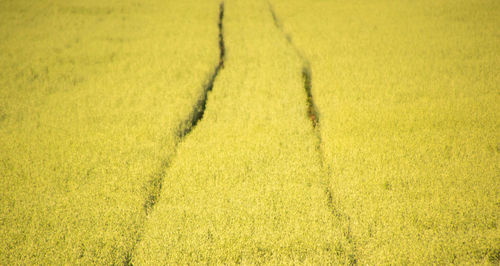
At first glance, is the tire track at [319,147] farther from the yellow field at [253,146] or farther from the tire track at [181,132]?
the tire track at [181,132]

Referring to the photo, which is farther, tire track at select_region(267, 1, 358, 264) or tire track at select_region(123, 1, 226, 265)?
tire track at select_region(123, 1, 226, 265)

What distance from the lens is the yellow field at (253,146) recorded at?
1.64 meters

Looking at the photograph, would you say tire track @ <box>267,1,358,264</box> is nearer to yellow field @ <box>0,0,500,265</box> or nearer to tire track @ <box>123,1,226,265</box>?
yellow field @ <box>0,0,500,265</box>

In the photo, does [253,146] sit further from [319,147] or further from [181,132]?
[181,132]

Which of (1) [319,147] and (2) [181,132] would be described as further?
(2) [181,132]

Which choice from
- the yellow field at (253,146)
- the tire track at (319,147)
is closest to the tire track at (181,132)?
the yellow field at (253,146)

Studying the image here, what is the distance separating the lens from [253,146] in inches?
95.3

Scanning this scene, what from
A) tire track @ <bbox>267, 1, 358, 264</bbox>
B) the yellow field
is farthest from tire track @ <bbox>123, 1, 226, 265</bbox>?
Result: tire track @ <bbox>267, 1, 358, 264</bbox>

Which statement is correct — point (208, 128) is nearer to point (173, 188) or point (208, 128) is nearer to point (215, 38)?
point (173, 188)

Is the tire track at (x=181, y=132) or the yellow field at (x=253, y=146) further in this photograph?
the tire track at (x=181, y=132)

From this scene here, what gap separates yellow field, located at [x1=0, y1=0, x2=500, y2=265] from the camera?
1645 millimetres

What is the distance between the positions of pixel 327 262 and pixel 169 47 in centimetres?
395

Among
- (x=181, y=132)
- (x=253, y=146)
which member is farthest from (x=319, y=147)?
(x=181, y=132)

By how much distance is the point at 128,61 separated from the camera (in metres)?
3.97
